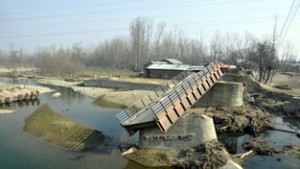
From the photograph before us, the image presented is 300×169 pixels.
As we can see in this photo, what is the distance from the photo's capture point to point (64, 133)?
27188mm

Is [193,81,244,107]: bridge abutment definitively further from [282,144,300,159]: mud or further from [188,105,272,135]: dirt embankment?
[282,144,300,159]: mud

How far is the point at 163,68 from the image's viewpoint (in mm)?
74938

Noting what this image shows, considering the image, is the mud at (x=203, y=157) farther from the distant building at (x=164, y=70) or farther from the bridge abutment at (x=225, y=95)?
the distant building at (x=164, y=70)

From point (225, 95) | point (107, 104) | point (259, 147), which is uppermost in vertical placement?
point (225, 95)

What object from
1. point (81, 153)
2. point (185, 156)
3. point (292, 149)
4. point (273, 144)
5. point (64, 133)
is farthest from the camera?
point (273, 144)

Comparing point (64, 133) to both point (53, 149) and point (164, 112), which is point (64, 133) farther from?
point (164, 112)

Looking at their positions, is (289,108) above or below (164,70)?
below

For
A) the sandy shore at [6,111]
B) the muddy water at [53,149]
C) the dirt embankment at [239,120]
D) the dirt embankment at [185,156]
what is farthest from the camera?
the sandy shore at [6,111]

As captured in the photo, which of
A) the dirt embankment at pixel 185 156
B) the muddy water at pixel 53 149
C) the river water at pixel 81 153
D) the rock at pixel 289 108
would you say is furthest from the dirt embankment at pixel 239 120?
the muddy water at pixel 53 149

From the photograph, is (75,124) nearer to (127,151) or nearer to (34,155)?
(34,155)

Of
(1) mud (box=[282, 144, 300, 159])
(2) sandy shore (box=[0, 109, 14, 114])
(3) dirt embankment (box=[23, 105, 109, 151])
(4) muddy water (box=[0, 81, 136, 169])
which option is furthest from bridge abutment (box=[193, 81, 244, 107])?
(2) sandy shore (box=[0, 109, 14, 114])

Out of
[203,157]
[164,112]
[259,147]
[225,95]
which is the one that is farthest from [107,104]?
[203,157]

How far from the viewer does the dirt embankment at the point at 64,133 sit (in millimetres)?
24688

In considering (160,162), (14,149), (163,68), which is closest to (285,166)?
(160,162)
